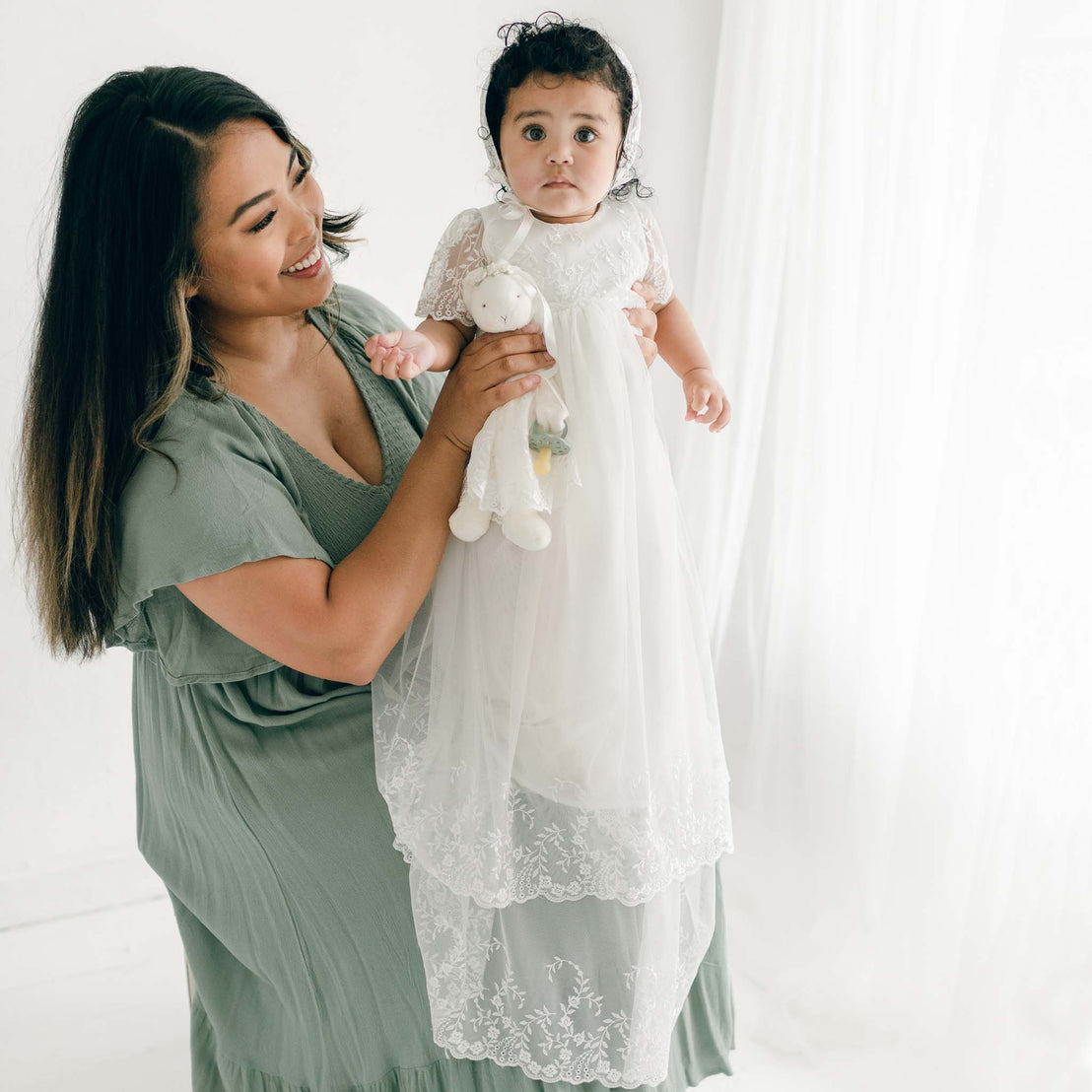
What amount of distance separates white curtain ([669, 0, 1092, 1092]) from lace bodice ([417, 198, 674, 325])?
0.67m

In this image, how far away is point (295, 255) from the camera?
1.27 metres

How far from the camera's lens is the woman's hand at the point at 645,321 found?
128 cm

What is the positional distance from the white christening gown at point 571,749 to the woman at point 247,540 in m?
0.08

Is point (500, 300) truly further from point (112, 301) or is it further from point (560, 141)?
point (112, 301)

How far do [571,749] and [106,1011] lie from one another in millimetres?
1450

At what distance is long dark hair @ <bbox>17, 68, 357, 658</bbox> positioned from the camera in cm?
116

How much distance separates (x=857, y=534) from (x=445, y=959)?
122cm

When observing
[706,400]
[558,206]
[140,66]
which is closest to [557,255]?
[558,206]

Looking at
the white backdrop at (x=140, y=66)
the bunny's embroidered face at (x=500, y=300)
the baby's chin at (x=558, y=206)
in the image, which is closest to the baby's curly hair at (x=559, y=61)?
the baby's chin at (x=558, y=206)

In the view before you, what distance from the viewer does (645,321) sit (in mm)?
1293

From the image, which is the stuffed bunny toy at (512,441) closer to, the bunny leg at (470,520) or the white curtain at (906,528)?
the bunny leg at (470,520)

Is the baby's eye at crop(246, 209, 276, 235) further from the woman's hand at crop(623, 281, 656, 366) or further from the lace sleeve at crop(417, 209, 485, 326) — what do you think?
the woman's hand at crop(623, 281, 656, 366)

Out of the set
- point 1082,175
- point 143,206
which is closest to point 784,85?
point 1082,175

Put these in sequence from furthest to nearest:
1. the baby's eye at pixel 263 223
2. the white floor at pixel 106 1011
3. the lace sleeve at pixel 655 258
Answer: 1. the white floor at pixel 106 1011
2. the lace sleeve at pixel 655 258
3. the baby's eye at pixel 263 223
